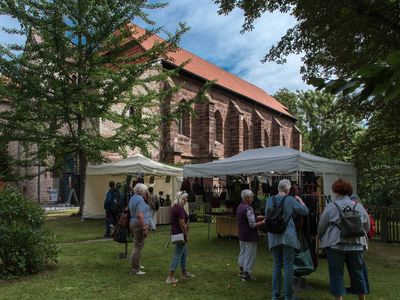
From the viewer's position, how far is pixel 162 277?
301 inches

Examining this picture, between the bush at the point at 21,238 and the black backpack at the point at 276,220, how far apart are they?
442cm

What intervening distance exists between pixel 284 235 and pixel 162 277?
A: 287 centimetres

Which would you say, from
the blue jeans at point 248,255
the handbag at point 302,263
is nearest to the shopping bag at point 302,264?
the handbag at point 302,263

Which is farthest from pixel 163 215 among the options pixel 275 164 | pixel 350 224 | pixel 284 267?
pixel 350 224

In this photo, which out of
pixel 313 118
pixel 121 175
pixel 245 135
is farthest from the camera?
pixel 313 118

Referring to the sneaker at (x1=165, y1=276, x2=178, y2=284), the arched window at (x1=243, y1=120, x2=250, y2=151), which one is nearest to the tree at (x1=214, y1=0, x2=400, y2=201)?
the sneaker at (x1=165, y1=276, x2=178, y2=284)

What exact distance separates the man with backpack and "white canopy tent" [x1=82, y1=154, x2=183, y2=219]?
32.4ft

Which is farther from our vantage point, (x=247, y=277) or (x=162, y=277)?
(x=162, y=277)

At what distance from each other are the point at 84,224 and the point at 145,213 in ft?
30.8

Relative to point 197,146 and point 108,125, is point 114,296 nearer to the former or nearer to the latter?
point 108,125

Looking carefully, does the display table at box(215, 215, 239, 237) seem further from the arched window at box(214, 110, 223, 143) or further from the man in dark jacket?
the arched window at box(214, 110, 223, 143)

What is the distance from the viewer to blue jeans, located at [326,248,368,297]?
17.3ft

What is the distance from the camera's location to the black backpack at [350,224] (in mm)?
5121

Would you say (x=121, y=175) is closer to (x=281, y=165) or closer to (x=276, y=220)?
(x=281, y=165)
